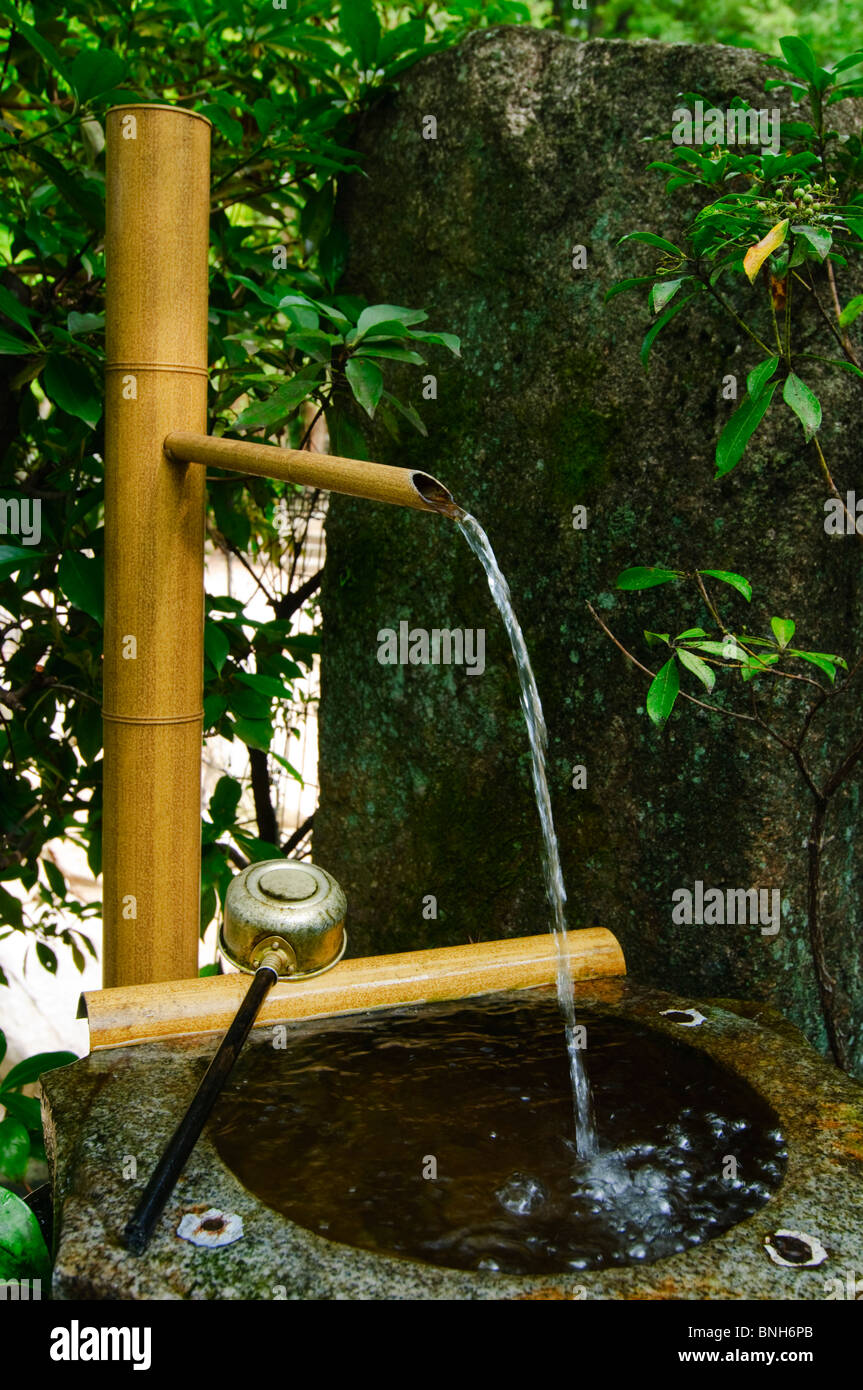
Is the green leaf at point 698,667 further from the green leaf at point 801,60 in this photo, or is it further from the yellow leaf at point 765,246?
the green leaf at point 801,60

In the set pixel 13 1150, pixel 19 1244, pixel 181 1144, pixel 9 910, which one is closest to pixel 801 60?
pixel 181 1144

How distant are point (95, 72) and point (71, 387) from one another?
1.81 ft

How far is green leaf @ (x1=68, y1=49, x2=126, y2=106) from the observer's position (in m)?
1.93

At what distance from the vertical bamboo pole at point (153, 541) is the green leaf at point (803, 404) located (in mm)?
979

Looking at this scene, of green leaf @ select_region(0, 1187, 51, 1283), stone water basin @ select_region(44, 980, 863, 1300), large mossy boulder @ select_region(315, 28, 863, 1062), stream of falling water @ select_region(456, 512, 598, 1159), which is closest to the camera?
stone water basin @ select_region(44, 980, 863, 1300)

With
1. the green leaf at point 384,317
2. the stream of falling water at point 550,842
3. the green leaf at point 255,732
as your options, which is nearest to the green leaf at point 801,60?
the green leaf at point 384,317

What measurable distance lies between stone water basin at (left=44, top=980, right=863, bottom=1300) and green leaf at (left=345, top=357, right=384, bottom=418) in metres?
1.11

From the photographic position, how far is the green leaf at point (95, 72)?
193 cm

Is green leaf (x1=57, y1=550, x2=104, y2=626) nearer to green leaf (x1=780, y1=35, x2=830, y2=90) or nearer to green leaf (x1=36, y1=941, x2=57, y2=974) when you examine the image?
green leaf (x1=36, y1=941, x2=57, y2=974)

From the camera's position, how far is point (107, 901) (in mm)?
1979

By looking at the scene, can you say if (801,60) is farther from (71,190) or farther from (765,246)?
(71,190)

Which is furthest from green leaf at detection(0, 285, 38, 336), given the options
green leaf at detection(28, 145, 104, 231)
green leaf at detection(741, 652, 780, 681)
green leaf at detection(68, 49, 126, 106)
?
green leaf at detection(741, 652, 780, 681)
